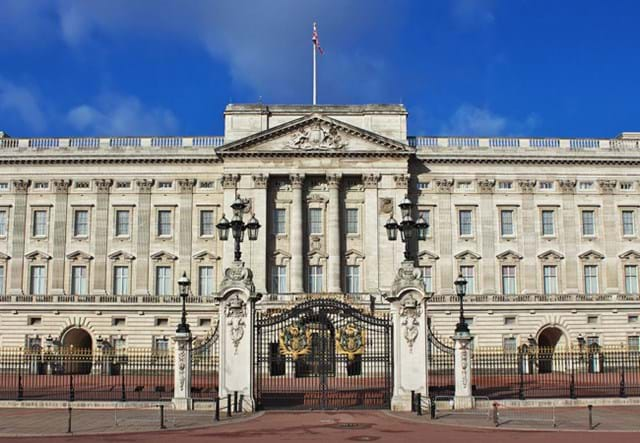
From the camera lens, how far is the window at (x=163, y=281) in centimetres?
6081

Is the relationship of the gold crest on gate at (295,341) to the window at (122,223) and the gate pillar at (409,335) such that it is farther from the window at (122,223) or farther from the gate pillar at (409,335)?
the window at (122,223)

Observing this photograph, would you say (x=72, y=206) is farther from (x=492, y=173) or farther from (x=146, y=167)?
(x=492, y=173)

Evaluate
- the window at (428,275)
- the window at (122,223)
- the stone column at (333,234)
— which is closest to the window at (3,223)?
the window at (122,223)

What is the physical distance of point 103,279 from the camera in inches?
2382

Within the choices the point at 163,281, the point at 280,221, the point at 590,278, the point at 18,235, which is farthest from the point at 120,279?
the point at 590,278

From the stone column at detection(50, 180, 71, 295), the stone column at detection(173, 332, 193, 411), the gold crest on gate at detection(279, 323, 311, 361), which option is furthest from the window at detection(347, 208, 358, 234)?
the stone column at detection(173, 332, 193, 411)

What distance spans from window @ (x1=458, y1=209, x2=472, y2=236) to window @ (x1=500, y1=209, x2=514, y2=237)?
8.57ft

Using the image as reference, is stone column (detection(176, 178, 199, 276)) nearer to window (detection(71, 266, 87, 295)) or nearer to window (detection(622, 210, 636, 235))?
window (detection(71, 266, 87, 295))

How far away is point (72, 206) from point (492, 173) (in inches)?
1354

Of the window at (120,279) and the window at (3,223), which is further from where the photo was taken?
the window at (3,223)

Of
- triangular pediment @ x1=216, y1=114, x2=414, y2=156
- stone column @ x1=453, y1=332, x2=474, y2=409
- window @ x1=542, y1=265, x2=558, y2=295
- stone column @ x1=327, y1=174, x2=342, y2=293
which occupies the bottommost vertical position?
stone column @ x1=453, y1=332, x2=474, y2=409

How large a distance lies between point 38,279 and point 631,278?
47.9 meters

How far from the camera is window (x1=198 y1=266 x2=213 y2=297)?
60547 millimetres

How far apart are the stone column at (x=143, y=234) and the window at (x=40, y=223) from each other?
7692 mm
